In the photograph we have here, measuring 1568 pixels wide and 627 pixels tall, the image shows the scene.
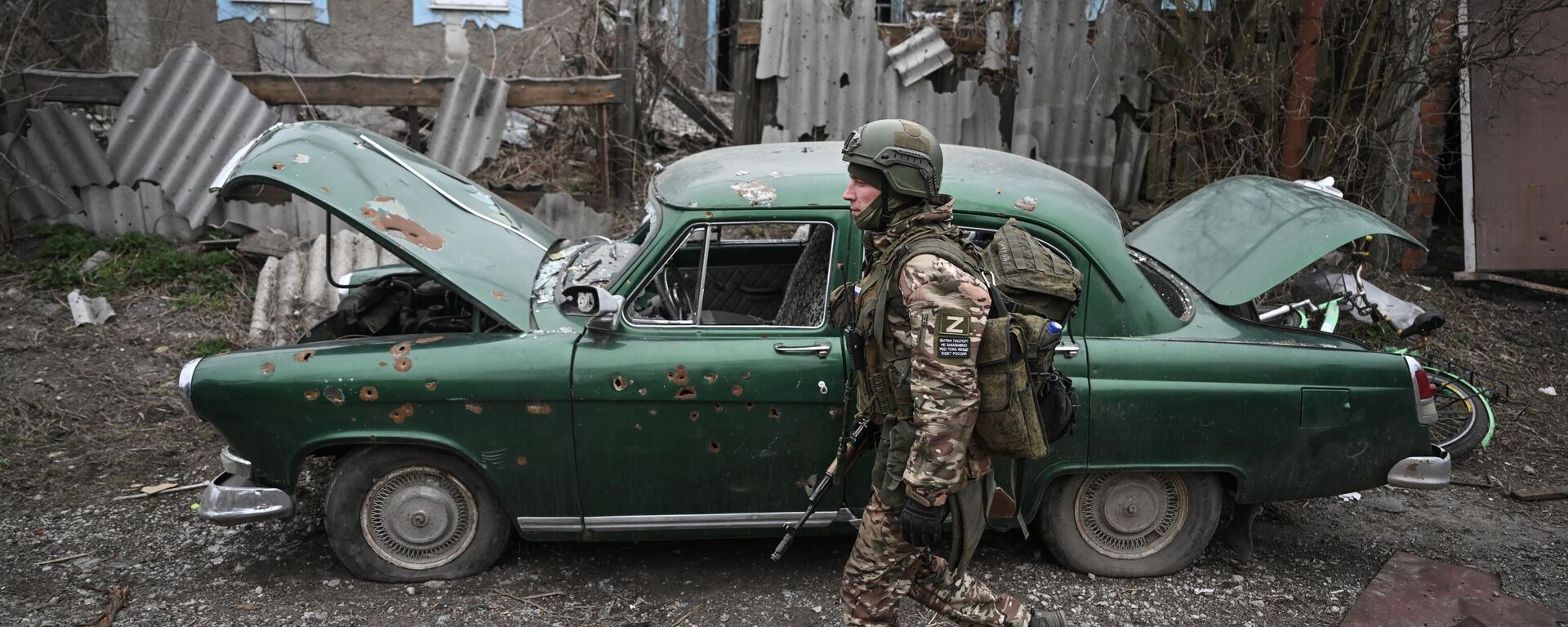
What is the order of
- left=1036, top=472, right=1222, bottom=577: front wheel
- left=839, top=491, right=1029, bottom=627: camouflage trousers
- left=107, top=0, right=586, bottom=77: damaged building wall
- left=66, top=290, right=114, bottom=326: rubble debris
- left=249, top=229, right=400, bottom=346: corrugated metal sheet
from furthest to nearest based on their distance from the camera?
left=107, top=0, right=586, bottom=77: damaged building wall < left=66, top=290, right=114, bottom=326: rubble debris < left=249, top=229, right=400, bottom=346: corrugated metal sheet < left=1036, top=472, right=1222, bottom=577: front wheel < left=839, top=491, right=1029, bottom=627: camouflage trousers

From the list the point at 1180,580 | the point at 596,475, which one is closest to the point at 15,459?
the point at 596,475

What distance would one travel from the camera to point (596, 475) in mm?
3834

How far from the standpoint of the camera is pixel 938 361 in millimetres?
2850

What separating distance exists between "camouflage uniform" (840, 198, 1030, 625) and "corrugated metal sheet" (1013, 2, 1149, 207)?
202 inches

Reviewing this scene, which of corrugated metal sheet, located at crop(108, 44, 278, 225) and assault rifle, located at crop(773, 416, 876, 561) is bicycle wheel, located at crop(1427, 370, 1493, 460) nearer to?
assault rifle, located at crop(773, 416, 876, 561)

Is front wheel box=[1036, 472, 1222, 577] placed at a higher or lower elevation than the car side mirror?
lower

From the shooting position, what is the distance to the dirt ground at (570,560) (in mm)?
3904

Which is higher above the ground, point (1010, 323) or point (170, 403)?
point (1010, 323)

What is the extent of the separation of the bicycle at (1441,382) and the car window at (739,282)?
2.06 m

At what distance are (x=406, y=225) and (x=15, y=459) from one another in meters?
2.77

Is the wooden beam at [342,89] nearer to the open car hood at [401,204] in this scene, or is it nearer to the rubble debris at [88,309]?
the rubble debris at [88,309]

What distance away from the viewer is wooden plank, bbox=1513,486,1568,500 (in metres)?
5.00

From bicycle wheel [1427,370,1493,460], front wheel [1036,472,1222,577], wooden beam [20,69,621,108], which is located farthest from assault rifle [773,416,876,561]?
wooden beam [20,69,621,108]

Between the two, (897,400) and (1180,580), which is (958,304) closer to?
(897,400)
